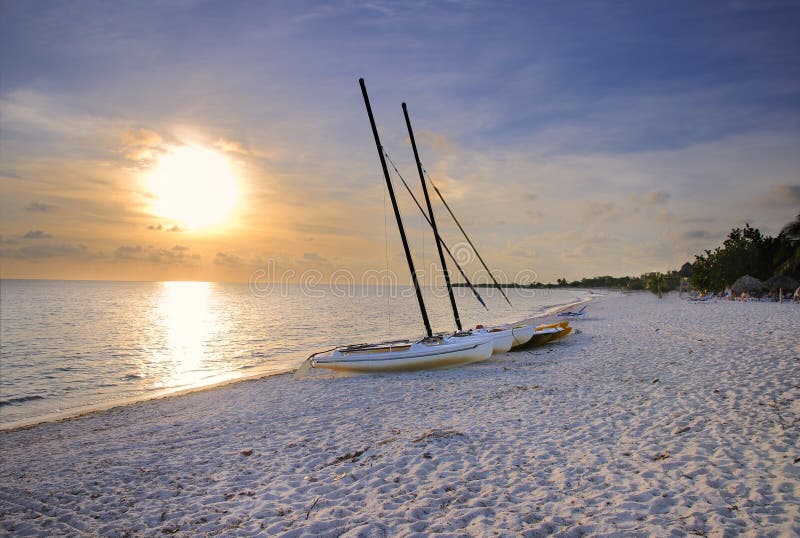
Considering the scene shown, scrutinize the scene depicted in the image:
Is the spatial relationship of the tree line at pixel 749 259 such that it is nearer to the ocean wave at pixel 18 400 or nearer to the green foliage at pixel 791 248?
the green foliage at pixel 791 248

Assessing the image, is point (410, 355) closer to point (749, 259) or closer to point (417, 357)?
point (417, 357)

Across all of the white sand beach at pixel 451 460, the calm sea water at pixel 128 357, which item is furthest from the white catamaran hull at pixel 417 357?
the calm sea water at pixel 128 357

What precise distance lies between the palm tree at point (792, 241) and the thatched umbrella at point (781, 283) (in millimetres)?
1169

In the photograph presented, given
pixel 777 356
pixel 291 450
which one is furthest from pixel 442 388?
pixel 777 356

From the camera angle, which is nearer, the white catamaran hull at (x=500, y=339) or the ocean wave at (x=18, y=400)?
the ocean wave at (x=18, y=400)

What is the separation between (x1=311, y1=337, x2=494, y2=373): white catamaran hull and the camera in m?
15.4

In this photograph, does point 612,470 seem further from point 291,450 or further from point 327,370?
point 327,370

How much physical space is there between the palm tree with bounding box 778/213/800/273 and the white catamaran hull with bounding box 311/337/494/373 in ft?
127

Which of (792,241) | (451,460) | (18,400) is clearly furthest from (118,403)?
(792,241)

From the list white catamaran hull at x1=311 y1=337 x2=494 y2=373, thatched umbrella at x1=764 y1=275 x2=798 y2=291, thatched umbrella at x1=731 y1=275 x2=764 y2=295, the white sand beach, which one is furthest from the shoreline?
thatched umbrella at x1=764 y1=275 x2=798 y2=291

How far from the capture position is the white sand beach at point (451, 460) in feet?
17.5

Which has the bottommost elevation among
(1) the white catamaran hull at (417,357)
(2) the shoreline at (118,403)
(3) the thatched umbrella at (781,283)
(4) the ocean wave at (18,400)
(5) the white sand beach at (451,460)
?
(3) the thatched umbrella at (781,283)

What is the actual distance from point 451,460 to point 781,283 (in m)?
45.1

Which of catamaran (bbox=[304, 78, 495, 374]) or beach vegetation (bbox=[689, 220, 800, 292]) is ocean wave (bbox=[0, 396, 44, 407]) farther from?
beach vegetation (bbox=[689, 220, 800, 292])
